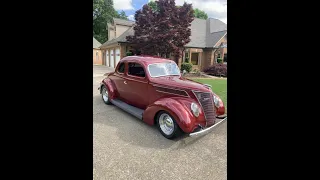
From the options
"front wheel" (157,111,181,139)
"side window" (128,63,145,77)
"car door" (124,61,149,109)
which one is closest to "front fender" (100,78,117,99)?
"car door" (124,61,149,109)

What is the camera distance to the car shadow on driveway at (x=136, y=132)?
3.07 metres

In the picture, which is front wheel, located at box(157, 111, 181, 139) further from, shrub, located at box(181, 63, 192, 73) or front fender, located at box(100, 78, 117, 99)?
shrub, located at box(181, 63, 192, 73)

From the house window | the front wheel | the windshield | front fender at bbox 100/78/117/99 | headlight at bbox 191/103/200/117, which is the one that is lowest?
the front wheel

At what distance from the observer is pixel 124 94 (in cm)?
480

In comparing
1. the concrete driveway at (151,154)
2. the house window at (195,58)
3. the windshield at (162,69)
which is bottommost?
the concrete driveway at (151,154)

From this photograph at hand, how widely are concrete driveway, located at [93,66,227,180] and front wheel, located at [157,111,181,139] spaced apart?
0.11 meters

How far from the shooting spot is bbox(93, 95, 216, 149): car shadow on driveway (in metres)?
3.07

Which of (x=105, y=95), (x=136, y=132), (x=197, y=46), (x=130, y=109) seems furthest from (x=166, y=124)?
(x=197, y=46)

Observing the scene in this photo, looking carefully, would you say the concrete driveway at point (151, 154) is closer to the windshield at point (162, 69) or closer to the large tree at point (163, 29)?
the windshield at point (162, 69)

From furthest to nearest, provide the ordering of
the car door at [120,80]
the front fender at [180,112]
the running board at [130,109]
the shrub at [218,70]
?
1. the shrub at [218,70]
2. the car door at [120,80]
3. the running board at [130,109]
4. the front fender at [180,112]

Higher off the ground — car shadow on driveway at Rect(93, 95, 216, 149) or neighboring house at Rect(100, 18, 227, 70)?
neighboring house at Rect(100, 18, 227, 70)

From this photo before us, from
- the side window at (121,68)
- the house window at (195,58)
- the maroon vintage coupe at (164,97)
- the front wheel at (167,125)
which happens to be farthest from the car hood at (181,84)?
the house window at (195,58)
